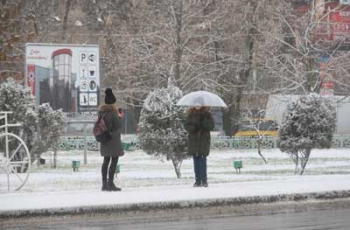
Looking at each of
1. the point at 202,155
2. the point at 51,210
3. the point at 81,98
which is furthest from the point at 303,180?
the point at 81,98

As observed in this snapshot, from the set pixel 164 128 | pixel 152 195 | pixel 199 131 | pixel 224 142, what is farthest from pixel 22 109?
pixel 224 142

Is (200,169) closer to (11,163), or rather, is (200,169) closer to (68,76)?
(11,163)

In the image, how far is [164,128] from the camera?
68.7ft

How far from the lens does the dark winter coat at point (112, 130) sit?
16078 mm

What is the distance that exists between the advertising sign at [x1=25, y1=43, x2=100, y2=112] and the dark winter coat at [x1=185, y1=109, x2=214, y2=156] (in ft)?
43.0

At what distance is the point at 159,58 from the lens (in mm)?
42062

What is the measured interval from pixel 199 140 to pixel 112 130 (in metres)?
2.03

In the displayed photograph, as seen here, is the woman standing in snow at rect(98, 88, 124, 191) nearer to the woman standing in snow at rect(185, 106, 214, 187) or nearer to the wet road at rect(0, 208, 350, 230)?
the woman standing in snow at rect(185, 106, 214, 187)

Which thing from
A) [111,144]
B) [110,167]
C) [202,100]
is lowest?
[110,167]

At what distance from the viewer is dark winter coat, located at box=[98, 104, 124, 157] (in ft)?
52.7

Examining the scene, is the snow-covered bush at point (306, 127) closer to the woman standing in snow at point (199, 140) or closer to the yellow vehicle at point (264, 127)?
the woman standing in snow at point (199, 140)

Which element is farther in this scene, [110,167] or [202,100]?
[202,100]

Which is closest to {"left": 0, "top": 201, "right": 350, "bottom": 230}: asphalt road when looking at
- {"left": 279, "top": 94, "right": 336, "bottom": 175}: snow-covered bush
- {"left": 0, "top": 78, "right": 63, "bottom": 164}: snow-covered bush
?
{"left": 279, "top": 94, "right": 336, "bottom": 175}: snow-covered bush

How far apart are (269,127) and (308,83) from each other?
931cm
